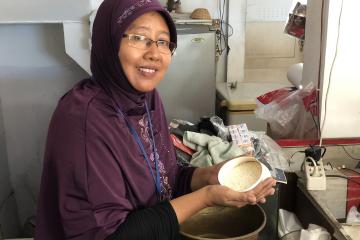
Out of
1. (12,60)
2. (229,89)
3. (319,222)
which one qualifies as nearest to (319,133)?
(319,222)

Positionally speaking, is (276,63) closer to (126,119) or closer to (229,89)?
(229,89)

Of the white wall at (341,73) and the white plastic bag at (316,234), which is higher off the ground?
the white wall at (341,73)

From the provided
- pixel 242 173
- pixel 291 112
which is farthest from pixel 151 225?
pixel 291 112

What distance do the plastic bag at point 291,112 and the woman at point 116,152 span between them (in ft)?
2.72

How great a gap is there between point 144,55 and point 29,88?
183 centimetres

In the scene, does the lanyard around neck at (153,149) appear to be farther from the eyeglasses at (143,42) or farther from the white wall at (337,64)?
the white wall at (337,64)

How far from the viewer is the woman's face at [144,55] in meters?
1.01

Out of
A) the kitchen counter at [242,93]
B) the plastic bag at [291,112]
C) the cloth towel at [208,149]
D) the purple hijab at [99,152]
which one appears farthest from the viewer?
the kitchen counter at [242,93]

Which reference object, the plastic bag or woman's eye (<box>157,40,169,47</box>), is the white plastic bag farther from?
woman's eye (<box>157,40,169,47</box>)

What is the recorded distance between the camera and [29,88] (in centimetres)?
262

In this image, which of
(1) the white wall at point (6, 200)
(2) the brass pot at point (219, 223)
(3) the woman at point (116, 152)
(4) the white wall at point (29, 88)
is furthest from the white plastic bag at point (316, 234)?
(1) the white wall at point (6, 200)

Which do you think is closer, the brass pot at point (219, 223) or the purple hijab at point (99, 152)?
the purple hijab at point (99, 152)

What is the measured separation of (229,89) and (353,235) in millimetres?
1904

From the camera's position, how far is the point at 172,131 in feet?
5.82
